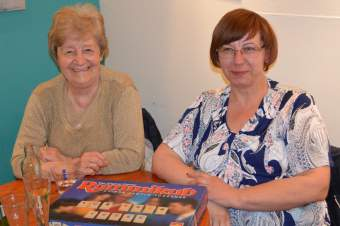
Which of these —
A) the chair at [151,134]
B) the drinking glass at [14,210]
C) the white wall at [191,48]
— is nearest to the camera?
the drinking glass at [14,210]

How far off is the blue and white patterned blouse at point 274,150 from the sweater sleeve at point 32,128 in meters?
0.75

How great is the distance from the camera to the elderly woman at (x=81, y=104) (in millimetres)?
2135

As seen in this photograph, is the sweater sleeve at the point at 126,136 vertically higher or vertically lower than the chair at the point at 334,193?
higher

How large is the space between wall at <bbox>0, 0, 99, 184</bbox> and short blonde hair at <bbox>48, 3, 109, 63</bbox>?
762 mm

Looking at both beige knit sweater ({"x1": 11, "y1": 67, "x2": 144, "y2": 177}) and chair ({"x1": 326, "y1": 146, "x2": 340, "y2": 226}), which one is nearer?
chair ({"x1": 326, "y1": 146, "x2": 340, "y2": 226})

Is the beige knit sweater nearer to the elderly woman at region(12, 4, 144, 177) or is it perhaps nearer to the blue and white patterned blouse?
the elderly woman at region(12, 4, 144, 177)

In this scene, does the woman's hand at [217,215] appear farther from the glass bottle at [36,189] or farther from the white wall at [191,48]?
the white wall at [191,48]

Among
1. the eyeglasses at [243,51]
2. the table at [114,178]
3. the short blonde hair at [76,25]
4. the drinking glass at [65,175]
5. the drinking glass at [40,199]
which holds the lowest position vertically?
the table at [114,178]

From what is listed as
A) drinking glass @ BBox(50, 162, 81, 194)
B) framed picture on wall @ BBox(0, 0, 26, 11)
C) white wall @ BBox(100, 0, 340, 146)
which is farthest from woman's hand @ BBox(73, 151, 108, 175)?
framed picture on wall @ BBox(0, 0, 26, 11)

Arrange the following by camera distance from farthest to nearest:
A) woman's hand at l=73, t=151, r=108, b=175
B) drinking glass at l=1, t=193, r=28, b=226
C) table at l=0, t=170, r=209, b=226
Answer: woman's hand at l=73, t=151, r=108, b=175
table at l=0, t=170, r=209, b=226
drinking glass at l=1, t=193, r=28, b=226

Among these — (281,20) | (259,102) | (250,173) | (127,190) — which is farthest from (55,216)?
(281,20)

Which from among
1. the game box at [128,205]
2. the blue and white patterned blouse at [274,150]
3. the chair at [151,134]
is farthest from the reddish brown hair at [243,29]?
the chair at [151,134]

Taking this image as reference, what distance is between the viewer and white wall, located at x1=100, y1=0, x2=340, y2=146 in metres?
2.29

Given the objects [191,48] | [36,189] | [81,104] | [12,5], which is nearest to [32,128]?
[81,104]
